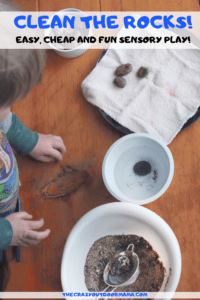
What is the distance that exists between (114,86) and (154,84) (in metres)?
0.09

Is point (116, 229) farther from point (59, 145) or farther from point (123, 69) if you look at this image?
point (123, 69)

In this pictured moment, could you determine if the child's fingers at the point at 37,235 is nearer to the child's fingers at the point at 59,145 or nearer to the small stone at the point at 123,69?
the child's fingers at the point at 59,145

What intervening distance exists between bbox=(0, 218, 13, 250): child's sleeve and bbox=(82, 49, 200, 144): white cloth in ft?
0.97

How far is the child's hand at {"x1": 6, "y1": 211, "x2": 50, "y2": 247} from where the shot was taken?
51 cm

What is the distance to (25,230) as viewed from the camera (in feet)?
1.69

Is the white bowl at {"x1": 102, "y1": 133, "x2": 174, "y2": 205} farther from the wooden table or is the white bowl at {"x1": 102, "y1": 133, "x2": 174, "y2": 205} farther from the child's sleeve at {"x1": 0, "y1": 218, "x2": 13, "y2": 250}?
the child's sleeve at {"x1": 0, "y1": 218, "x2": 13, "y2": 250}

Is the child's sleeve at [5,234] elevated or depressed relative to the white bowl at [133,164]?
depressed

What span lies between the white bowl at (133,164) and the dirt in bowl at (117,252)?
0.28 ft

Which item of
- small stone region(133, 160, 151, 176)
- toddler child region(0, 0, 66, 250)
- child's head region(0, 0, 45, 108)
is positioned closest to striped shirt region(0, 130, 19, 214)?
toddler child region(0, 0, 66, 250)

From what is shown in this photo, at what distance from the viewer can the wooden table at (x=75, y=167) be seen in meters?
0.52

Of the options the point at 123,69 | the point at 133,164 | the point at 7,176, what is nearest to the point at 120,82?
the point at 123,69

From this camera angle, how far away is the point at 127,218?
474 millimetres

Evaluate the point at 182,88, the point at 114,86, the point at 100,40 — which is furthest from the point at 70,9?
the point at 182,88

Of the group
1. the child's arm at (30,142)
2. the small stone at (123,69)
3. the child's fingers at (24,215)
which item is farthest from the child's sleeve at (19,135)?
the small stone at (123,69)
